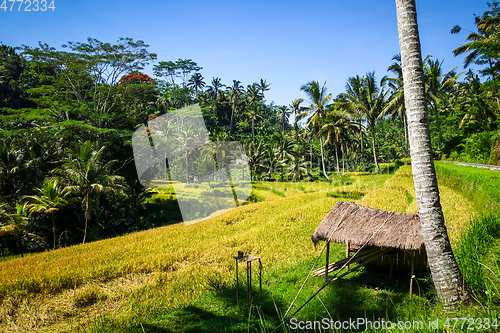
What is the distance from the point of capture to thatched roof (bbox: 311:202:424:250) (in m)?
5.27

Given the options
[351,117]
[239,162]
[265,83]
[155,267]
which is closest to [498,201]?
[155,267]

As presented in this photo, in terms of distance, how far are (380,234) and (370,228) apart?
9.7 inches

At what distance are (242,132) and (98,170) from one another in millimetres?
33820

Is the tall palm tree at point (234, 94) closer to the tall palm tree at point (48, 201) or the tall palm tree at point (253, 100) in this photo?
the tall palm tree at point (253, 100)

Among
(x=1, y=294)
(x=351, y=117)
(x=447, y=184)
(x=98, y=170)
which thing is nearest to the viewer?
(x=1, y=294)

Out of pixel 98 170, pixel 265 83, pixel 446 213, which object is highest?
pixel 265 83

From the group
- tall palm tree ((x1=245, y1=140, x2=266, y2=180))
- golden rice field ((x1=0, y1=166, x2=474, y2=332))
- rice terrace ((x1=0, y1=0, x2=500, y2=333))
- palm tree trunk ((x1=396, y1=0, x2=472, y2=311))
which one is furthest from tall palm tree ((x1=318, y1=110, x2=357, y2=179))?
palm tree trunk ((x1=396, y1=0, x2=472, y2=311))

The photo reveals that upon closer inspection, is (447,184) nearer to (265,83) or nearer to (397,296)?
(397,296)

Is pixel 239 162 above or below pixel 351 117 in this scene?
below

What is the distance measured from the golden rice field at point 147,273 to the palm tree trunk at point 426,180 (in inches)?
102

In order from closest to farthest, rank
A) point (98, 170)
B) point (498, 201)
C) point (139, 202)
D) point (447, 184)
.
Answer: point (498, 201), point (447, 184), point (98, 170), point (139, 202)

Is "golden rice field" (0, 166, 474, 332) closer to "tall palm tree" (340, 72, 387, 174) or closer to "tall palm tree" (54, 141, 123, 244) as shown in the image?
"tall palm tree" (54, 141, 123, 244)

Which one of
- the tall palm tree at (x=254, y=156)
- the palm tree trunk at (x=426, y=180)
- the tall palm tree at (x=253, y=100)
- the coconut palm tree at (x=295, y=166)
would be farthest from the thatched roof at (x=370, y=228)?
the tall palm tree at (x=253, y=100)

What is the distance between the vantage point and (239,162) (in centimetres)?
3809
